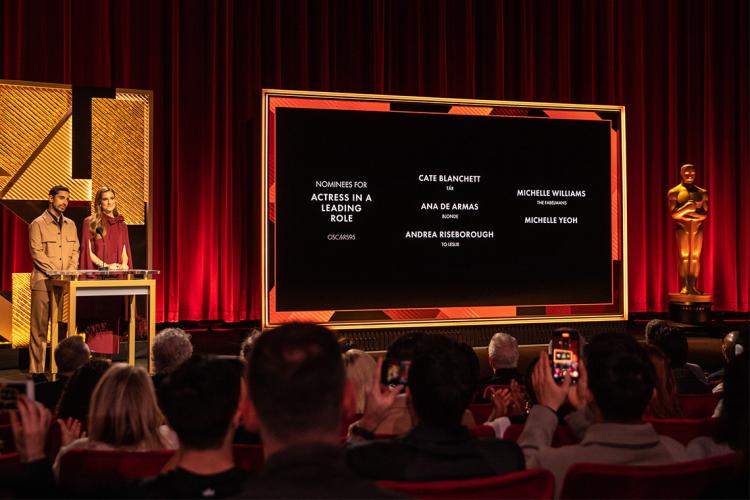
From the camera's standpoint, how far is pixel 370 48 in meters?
8.93

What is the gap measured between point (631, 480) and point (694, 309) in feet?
25.5

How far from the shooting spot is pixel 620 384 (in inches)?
77.7

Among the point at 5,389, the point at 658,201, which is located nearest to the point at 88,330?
the point at 5,389

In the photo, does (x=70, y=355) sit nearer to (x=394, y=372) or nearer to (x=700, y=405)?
(x=394, y=372)

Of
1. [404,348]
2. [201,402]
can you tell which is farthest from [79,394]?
[201,402]

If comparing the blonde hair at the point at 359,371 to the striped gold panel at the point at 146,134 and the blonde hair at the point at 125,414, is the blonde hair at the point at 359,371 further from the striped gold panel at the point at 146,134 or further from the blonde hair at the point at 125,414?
the striped gold panel at the point at 146,134

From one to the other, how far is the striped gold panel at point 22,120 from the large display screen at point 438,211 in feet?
Result: 6.35

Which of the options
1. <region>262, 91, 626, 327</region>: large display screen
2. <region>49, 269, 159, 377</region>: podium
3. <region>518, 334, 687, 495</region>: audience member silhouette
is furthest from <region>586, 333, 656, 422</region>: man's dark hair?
<region>262, 91, 626, 327</region>: large display screen

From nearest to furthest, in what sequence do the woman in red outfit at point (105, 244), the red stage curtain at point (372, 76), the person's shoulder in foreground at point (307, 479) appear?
the person's shoulder in foreground at point (307, 479) → the woman in red outfit at point (105, 244) → the red stage curtain at point (372, 76)

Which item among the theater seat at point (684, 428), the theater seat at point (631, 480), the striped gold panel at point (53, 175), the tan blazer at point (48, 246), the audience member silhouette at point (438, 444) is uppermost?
the striped gold panel at point (53, 175)

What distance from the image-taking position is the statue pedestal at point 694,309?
8.78 m

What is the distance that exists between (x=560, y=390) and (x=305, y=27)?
707 cm

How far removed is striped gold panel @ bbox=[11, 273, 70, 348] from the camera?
21.7ft

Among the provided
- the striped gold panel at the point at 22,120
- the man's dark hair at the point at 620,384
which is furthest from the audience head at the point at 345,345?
the striped gold panel at the point at 22,120
